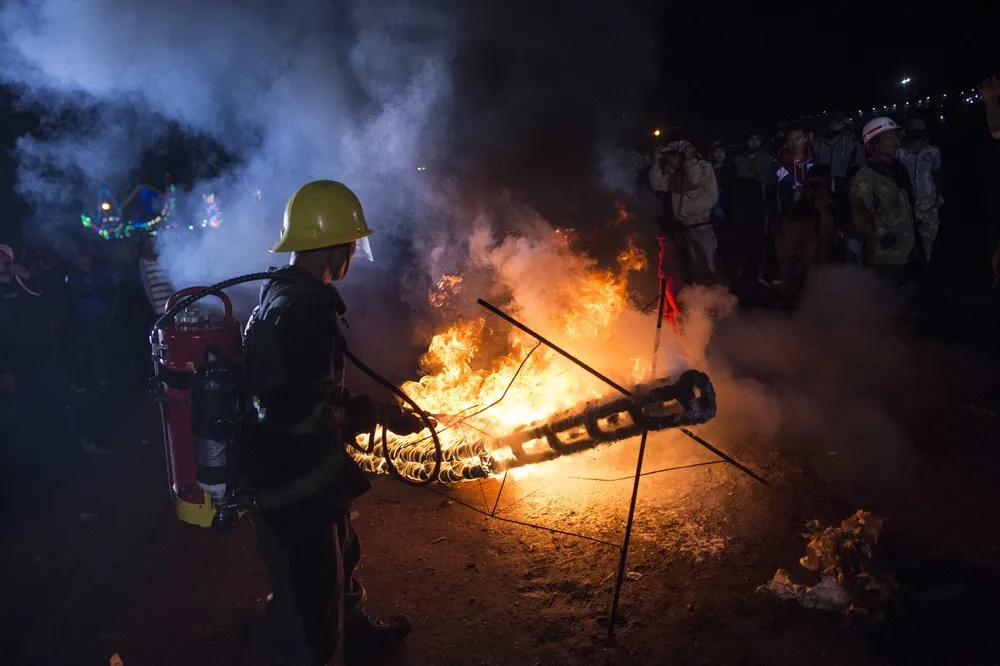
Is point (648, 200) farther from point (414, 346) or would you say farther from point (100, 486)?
point (100, 486)

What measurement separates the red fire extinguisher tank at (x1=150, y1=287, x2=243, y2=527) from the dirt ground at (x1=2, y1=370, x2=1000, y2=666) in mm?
778

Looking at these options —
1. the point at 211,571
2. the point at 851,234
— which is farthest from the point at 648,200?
Result: the point at 211,571

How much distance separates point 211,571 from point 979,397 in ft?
23.2

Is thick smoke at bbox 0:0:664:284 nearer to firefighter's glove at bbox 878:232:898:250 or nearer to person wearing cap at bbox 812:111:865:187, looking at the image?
person wearing cap at bbox 812:111:865:187

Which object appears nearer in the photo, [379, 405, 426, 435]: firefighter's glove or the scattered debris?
the scattered debris

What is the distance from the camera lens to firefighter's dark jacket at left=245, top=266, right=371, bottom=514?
2816 millimetres

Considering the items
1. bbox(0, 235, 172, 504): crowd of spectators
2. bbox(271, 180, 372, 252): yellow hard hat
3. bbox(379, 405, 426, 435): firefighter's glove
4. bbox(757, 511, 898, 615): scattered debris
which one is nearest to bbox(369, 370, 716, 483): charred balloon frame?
bbox(379, 405, 426, 435): firefighter's glove

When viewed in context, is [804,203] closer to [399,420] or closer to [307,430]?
[399,420]

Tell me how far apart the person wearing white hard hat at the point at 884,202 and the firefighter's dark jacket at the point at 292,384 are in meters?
6.87

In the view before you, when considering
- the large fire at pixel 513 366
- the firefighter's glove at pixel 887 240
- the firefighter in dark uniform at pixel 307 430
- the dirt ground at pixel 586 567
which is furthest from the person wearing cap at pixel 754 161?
the firefighter in dark uniform at pixel 307 430

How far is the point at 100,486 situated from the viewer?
19.2 ft

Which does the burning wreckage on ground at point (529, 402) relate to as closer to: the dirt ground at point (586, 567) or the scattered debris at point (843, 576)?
the dirt ground at point (586, 567)

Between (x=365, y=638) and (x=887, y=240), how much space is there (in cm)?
719

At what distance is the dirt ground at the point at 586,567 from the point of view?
336 cm
